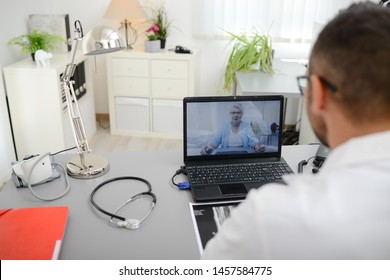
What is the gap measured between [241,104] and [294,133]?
239cm

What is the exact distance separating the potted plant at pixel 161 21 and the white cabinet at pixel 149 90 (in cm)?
22

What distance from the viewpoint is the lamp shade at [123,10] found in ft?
10.4

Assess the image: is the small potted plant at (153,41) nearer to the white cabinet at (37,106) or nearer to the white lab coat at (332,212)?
the white cabinet at (37,106)

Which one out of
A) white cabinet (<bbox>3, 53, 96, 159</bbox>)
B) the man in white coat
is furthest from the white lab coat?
white cabinet (<bbox>3, 53, 96, 159</bbox>)

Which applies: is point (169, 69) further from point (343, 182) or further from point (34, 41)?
point (343, 182)

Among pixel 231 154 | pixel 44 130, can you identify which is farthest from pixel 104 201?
pixel 44 130

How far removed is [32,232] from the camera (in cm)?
102

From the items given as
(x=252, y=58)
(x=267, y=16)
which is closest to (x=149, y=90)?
(x=252, y=58)

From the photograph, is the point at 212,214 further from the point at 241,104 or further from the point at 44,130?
the point at 44,130

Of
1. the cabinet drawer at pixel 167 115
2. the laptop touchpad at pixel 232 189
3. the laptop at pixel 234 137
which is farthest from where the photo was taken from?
the cabinet drawer at pixel 167 115

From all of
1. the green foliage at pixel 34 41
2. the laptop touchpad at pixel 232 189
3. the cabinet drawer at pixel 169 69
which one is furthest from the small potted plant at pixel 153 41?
the laptop touchpad at pixel 232 189

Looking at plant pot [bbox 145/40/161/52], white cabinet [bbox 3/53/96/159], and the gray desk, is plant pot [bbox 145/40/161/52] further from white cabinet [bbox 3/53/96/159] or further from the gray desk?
the gray desk

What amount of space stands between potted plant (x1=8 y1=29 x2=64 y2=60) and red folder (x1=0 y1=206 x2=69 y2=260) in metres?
1.99

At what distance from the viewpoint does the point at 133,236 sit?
1.04m
